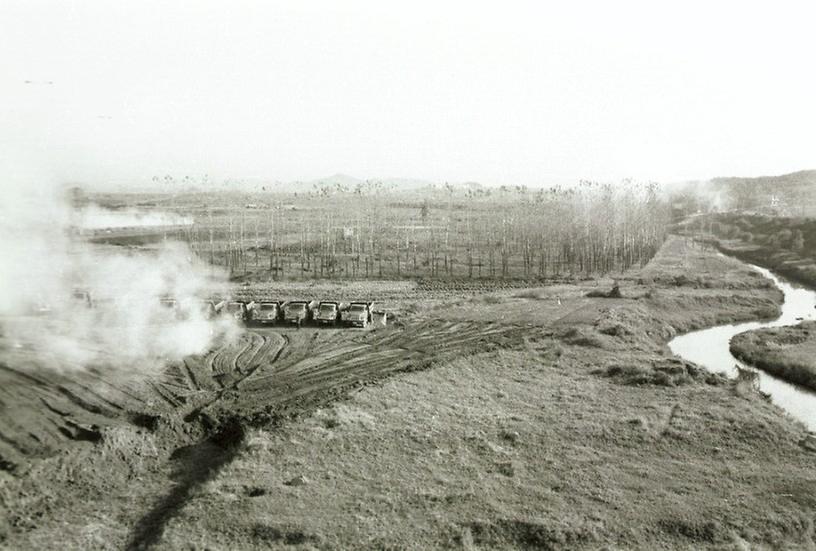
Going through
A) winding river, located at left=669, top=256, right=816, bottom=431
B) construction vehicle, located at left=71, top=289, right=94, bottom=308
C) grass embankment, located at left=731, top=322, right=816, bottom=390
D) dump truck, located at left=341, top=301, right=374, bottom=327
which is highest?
construction vehicle, located at left=71, top=289, right=94, bottom=308

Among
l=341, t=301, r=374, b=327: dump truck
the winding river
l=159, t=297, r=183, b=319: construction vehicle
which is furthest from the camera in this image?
l=341, t=301, r=374, b=327: dump truck

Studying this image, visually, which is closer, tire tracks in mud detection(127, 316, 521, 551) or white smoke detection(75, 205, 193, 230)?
tire tracks in mud detection(127, 316, 521, 551)

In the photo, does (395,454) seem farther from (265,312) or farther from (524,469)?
(265,312)

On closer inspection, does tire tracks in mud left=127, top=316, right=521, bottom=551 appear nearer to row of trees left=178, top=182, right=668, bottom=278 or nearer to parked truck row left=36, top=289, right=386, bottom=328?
parked truck row left=36, top=289, right=386, bottom=328

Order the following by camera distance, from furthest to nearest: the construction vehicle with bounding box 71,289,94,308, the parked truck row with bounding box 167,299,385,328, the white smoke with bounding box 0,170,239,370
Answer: the parked truck row with bounding box 167,299,385,328, the construction vehicle with bounding box 71,289,94,308, the white smoke with bounding box 0,170,239,370

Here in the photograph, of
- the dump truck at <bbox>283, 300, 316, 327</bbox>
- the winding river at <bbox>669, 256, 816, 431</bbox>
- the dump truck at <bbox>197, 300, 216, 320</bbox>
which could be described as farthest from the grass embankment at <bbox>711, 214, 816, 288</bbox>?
the dump truck at <bbox>197, 300, 216, 320</bbox>

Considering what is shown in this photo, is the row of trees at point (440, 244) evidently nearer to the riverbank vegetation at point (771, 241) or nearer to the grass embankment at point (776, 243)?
the riverbank vegetation at point (771, 241)

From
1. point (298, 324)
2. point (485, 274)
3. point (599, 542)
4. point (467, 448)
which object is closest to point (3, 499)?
point (467, 448)
